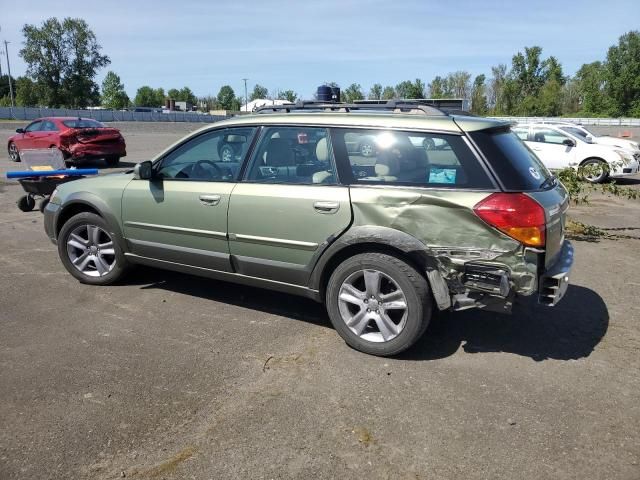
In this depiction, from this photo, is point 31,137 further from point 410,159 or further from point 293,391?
point 293,391

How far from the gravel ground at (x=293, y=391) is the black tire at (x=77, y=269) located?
191 millimetres

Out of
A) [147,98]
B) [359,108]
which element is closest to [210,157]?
[359,108]

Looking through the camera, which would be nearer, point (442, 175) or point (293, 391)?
point (293, 391)

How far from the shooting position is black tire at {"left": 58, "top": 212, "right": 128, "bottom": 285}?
16.9 feet

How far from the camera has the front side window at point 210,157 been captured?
449 centimetres

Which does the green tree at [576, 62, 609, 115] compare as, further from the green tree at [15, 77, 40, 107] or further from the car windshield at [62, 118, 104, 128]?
the green tree at [15, 77, 40, 107]

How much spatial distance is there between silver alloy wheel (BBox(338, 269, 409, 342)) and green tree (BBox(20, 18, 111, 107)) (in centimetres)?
10511

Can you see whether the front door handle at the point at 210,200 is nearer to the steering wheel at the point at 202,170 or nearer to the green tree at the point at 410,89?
the steering wheel at the point at 202,170

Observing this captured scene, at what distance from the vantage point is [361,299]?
154 inches

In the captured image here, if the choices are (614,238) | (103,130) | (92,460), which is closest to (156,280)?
(92,460)

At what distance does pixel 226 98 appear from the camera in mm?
136125

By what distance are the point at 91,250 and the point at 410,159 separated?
3.38m

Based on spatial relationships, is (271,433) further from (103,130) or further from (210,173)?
(103,130)

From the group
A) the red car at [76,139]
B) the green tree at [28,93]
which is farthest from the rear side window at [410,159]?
the green tree at [28,93]
